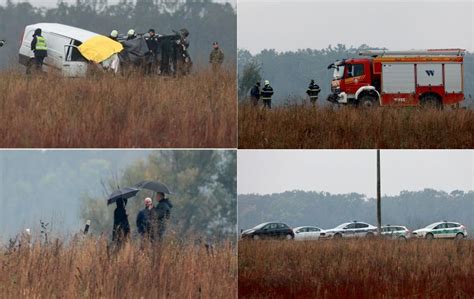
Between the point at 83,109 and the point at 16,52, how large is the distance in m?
1.11

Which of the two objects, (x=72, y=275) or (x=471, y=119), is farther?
(x=471, y=119)

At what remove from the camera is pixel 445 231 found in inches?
616

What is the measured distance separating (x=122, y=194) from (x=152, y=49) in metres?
1.92

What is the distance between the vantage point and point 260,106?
50.4ft

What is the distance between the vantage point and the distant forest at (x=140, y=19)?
50.5 feet

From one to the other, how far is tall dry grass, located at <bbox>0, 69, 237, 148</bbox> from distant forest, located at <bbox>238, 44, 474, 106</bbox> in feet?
1.83

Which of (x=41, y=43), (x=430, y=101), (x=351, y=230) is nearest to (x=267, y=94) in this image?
(x=351, y=230)

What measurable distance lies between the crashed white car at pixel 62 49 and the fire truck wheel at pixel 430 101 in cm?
391

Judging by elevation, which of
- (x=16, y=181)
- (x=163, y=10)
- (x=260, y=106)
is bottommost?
(x=16, y=181)

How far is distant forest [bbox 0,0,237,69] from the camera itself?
50.5 feet

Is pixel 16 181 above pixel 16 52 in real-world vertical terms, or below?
below

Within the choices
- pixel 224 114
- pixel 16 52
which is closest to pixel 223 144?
pixel 224 114

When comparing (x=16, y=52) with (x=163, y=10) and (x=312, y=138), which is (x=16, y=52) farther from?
(x=312, y=138)

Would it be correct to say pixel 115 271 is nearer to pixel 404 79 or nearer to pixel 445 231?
pixel 445 231
